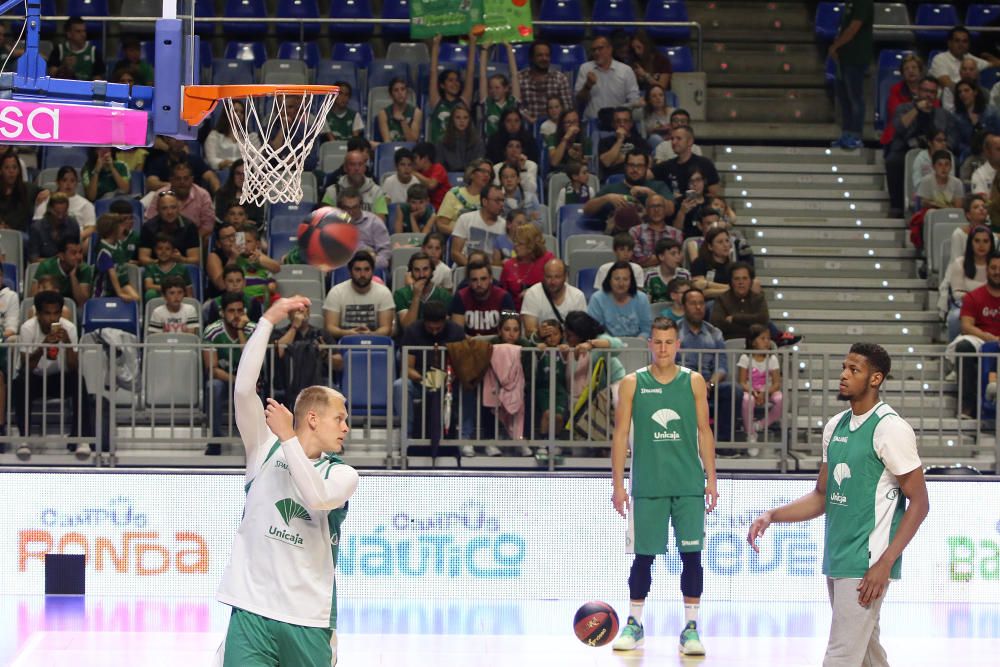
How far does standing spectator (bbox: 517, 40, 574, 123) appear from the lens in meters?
16.2

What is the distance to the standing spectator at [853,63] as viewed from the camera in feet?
55.0

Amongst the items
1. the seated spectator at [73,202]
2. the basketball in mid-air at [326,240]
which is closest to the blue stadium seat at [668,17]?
the seated spectator at [73,202]

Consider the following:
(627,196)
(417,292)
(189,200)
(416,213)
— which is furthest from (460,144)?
(417,292)

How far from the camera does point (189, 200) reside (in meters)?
14.4

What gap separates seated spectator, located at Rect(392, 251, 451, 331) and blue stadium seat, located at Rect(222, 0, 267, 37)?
256 inches

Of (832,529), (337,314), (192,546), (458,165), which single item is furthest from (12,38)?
(832,529)

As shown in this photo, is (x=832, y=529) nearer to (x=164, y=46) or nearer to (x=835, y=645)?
(x=835, y=645)

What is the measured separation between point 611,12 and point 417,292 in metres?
6.92

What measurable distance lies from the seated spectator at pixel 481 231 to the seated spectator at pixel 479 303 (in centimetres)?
129

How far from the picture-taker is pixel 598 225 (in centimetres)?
1462

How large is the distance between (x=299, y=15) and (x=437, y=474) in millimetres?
8619

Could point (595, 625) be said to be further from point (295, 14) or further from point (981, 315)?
point (295, 14)

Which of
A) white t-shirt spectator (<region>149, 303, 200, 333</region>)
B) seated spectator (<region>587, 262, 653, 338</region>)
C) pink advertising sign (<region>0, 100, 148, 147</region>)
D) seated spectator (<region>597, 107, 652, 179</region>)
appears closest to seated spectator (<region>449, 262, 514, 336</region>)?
seated spectator (<region>587, 262, 653, 338</region>)

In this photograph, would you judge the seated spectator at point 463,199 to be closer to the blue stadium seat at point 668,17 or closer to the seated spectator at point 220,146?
the seated spectator at point 220,146
